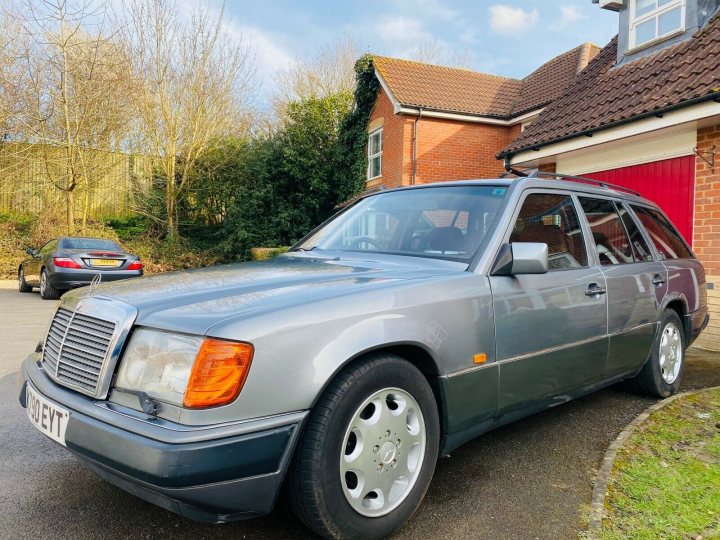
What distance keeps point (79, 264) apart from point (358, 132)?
33.4 ft

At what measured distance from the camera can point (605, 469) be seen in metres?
2.88

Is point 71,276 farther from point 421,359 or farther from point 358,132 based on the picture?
point 358,132

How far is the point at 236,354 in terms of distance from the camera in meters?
1.85

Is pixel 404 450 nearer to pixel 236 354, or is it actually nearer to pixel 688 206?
pixel 236 354

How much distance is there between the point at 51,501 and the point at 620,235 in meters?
3.97

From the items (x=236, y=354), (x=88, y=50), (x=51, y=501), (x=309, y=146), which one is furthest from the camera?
(x=309, y=146)

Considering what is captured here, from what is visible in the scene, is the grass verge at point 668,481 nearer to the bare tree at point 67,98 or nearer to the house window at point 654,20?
the house window at point 654,20

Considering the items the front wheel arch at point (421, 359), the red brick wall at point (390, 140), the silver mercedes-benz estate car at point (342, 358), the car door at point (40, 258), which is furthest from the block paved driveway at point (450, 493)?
the red brick wall at point (390, 140)

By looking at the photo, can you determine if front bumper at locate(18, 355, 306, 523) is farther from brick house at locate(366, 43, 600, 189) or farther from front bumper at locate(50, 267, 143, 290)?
brick house at locate(366, 43, 600, 189)

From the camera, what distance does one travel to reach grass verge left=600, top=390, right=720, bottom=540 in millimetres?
2363

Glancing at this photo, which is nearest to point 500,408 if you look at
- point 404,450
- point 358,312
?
point 404,450

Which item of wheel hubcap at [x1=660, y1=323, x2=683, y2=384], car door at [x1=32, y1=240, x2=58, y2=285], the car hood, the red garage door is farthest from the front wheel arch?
car door at [x1=32, y1=240, x2=58, y2=285]

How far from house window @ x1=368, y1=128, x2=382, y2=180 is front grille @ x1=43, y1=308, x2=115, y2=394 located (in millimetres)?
14742

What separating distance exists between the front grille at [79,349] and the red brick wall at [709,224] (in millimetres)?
6938
